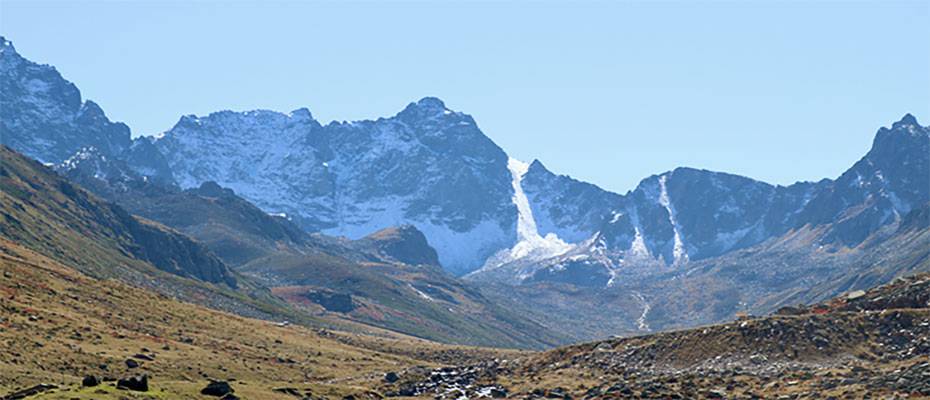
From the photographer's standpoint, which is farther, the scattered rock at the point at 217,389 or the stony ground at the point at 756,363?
the stony ground at the point at 756,363

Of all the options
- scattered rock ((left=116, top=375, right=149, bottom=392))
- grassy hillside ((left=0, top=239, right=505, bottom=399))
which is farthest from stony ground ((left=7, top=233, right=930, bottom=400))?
grassy hillside ((left=0, top=239, right=505, bottom=399))

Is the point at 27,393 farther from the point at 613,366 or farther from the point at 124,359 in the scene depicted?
the point at 613,366

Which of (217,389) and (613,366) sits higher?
(217,389)

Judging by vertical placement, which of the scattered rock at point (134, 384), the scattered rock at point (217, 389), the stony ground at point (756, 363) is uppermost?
the scattered rock at point (134, 384)

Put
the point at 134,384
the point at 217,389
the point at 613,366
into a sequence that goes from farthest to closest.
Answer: the point at 613,366 < the point at 217,389 < the point at 134,384

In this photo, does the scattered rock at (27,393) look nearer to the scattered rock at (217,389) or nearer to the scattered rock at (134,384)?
the scattered rock at (134,384)

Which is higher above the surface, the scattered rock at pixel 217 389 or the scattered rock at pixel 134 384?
the scattered rock at pixel 134 384

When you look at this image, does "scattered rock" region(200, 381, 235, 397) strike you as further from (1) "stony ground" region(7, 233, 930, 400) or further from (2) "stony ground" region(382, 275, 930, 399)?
(2) "stony ground" region(382, 275, 930, 399)

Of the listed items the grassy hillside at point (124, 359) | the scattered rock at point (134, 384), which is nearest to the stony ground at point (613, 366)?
the scattered rock at point (134, 384)

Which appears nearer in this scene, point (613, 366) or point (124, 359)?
point (613, 366)

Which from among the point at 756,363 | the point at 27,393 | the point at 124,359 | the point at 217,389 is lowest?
the point at 756,363

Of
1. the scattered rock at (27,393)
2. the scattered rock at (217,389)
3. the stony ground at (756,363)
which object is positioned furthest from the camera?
the stony ground at (756,363)

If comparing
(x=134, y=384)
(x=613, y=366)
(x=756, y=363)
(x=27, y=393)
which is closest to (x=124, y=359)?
(x=134, y=384)

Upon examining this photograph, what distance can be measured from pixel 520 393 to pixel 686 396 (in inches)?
908
